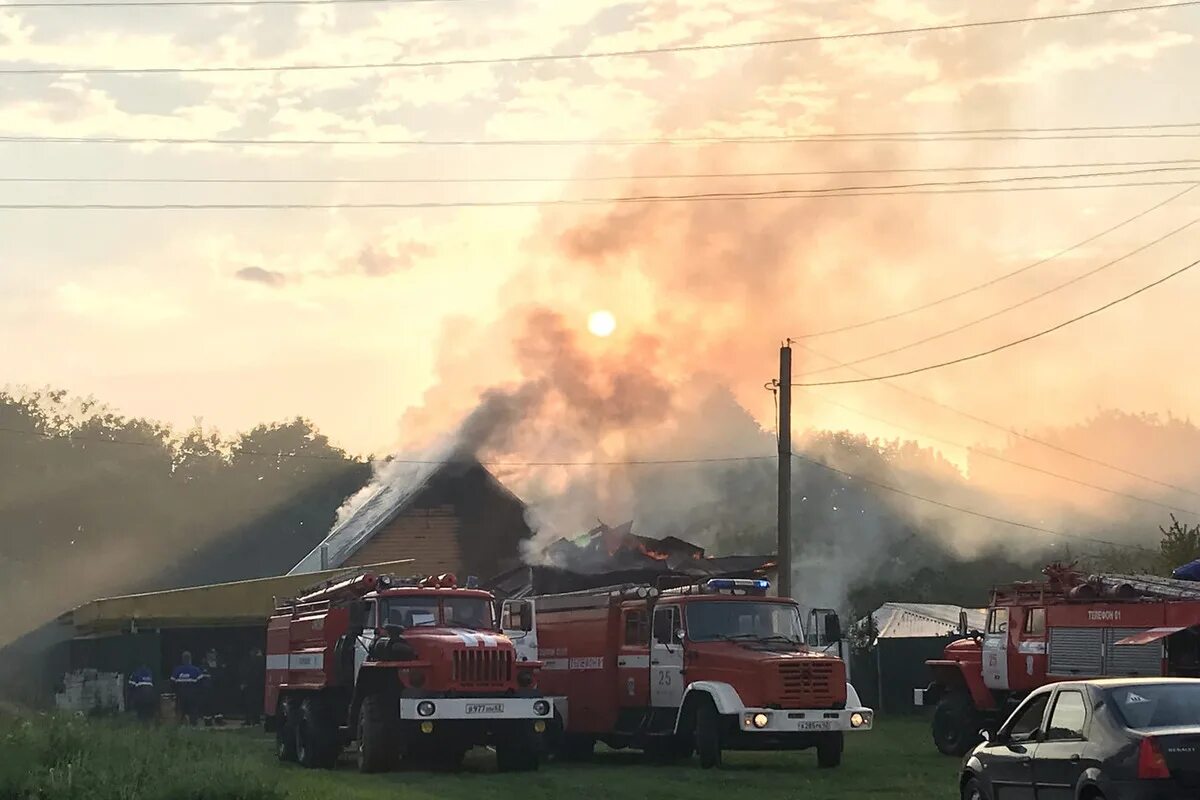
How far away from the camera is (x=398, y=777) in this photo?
2183 centimetres

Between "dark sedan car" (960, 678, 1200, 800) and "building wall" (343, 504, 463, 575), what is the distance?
37.9m

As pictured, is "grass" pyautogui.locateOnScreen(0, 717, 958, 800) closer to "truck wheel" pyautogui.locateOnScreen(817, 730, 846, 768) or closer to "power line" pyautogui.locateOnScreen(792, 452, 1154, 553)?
"truck wheel" pyautogui.locateOnScreen(817, 730, 846, 768)

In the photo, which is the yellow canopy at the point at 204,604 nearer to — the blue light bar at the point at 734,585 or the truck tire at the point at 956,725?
the blue light bar at the point at 734,585

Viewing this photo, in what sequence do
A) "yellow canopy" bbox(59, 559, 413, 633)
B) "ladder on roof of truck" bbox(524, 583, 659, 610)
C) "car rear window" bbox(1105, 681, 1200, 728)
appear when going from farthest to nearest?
"yellow canopy" bbox(59, 559, 413, 633) < "ladder on roof of truck" bbox(524, 583, 659, 610) < "car rear window" bbox(1105, 681, 1200, 728)

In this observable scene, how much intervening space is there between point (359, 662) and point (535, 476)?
23.6 m

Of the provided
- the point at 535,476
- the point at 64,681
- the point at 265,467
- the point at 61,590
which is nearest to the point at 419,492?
the point at 535,476

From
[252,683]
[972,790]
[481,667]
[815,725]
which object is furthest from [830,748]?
[252,683]

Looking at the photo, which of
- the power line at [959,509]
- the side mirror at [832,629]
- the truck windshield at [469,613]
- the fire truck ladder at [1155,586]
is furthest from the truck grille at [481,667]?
the power line at [959,509]

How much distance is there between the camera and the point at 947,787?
66.3 ft

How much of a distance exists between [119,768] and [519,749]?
7698 millimetres

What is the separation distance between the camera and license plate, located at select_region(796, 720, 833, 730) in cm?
2239

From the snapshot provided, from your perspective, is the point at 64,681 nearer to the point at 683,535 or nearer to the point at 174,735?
the point at 683,535

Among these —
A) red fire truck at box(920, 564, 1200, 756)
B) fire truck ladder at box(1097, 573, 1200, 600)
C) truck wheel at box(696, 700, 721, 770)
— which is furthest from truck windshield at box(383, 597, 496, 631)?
fire truck ladder at box(1097, 573, 1200, 600)

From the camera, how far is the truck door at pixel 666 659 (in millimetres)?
24094
